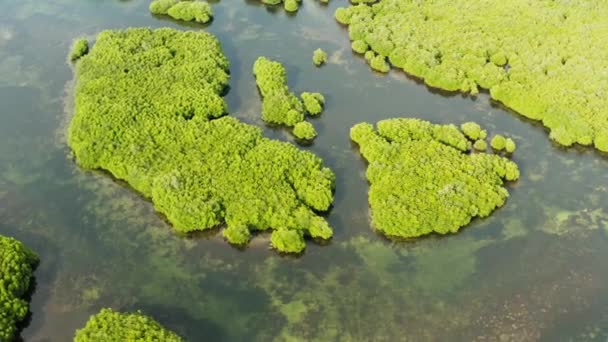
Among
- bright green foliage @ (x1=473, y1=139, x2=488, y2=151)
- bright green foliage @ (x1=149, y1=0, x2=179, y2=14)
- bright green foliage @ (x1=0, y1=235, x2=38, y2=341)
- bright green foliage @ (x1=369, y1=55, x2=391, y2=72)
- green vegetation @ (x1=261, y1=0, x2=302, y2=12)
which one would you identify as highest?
bright green foliage @ (x1=473, y1=139, x2=488, y2=151)

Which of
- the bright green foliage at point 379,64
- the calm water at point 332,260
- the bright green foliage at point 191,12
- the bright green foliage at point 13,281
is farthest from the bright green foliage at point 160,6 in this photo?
the bright green foliage at point 13,281

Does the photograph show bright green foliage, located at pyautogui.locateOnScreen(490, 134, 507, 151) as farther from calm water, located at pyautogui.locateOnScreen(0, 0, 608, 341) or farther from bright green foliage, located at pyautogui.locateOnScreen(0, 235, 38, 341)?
bright green foliage, located at pyautogui.locateOnScreen(0, 235, 38, 341)

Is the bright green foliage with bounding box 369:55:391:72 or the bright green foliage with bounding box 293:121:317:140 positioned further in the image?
the bright green foliage with bounding box 369:55:391:72

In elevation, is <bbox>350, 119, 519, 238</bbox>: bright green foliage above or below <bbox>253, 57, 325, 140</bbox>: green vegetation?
above

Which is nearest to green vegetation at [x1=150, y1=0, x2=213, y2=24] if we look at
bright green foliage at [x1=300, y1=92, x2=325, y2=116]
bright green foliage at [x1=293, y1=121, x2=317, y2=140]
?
bright green foliage at [x1=300, y1=92, x2=325, y2=116]

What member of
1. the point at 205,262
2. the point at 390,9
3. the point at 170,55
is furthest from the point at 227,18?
the point at 205,262

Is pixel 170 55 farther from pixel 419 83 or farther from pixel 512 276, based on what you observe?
pixel 512 276

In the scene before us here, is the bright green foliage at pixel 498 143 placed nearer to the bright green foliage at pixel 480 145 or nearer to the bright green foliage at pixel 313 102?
the bright green foliage at pixel 480 145
